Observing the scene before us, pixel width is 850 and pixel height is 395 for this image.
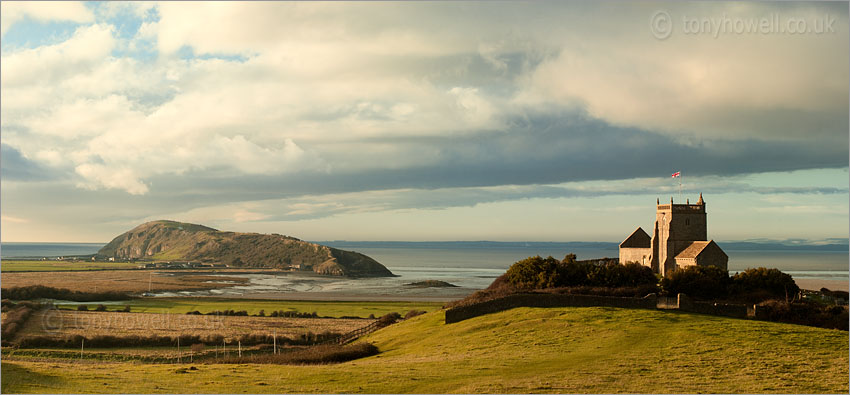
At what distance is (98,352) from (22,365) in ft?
56.4

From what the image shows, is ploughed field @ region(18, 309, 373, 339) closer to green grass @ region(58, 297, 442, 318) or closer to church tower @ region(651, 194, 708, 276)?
green grass @ region(58, 297, 442, 318)

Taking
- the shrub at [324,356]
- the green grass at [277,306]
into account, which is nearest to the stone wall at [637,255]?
the green grass at [277,306]

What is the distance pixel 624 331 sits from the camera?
34.6m

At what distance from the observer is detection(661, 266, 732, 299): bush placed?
4762 centimetres

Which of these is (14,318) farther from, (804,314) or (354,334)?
(804,314)

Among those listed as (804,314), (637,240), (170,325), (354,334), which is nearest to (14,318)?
(170,325)

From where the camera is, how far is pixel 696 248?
56188mm

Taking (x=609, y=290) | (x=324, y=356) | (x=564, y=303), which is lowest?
(x=324, y=356)

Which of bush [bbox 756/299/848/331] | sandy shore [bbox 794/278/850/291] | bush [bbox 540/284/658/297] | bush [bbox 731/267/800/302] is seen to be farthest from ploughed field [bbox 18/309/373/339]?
sandy shore [bbox 794/278/850/291]

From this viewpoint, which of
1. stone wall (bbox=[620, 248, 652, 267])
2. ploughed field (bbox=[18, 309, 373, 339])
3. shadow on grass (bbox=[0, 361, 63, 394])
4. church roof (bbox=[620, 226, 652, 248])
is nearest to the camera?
shadow on grass (bbox=[0, 361, 63, 394])

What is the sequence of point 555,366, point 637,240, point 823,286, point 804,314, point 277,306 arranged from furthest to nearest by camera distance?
point 823,286
point 277,306
point 637,240
point 804,314
point 555,366

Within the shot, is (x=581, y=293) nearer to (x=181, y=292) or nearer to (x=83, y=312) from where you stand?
(x=83, y=312)

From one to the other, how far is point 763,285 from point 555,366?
2782 centimetres

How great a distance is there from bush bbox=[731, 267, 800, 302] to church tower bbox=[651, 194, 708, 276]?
29.5 ft
